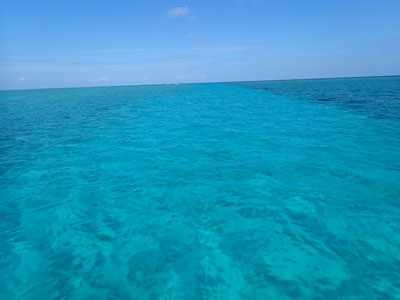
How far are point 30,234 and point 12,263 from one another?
1018mm

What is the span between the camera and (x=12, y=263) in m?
4.93

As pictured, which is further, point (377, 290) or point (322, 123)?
point (322, 123)

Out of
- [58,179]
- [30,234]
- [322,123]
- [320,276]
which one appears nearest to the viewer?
[320,276]

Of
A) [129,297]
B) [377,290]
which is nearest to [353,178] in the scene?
[377,290]

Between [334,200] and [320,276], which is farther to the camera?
[334,200]

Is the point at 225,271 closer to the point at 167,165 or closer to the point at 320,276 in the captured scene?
the point at 320,276

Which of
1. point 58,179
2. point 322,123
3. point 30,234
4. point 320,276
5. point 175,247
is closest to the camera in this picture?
point 320,276

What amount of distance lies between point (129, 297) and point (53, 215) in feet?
13.3

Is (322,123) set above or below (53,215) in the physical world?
above

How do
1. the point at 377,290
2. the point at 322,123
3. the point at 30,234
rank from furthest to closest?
the point at 322,123 < the point at 30,234 < the point at 377,290

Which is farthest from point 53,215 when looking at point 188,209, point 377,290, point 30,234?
point 377,290

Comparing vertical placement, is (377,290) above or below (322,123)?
below

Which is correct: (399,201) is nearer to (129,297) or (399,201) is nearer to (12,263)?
(129,297)

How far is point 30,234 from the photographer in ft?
19.2
